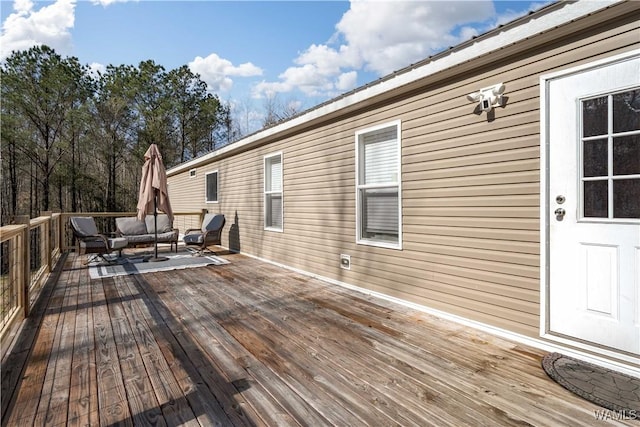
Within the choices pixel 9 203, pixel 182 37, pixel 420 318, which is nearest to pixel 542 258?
pixel 420 318

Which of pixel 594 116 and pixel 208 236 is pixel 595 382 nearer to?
pixel 594 116

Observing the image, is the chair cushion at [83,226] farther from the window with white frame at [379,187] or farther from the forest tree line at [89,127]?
the forest tree line at [89,127]

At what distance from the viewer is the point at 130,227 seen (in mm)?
7934

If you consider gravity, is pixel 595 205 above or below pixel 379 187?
below

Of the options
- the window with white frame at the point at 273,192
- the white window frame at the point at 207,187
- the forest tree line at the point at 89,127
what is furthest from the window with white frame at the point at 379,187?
the forest tree line at the point at 89,127

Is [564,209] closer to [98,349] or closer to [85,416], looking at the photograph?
[85,416]

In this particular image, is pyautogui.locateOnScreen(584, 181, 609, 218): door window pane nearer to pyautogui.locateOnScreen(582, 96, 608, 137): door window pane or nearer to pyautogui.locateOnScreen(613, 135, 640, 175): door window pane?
pyautogui.locateOnScreen(613, 135, 640, 175): door window pane

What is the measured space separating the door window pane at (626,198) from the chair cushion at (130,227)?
8.53 m

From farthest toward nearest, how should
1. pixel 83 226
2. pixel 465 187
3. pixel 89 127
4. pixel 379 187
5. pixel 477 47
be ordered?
pixel 89 127 → pixel 83 226 → pixel 379 187 → pixel 465 187 → pixel 477 47

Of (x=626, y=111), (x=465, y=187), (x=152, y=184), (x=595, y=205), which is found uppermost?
(x=626, y=111)

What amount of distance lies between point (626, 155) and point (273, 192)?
503 centimetres

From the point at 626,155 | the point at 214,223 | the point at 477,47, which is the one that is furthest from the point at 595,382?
the point at 214,223

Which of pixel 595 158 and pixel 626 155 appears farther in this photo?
pixel 595 158

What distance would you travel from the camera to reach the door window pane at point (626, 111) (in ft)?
6.93
